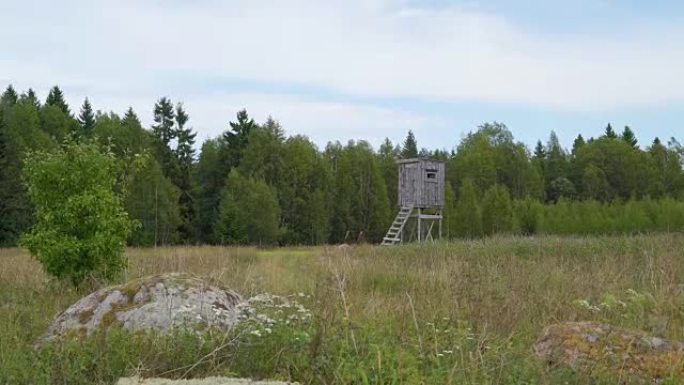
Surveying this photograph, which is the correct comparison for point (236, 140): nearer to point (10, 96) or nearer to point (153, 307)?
point (10, 96)

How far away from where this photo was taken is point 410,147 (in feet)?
273

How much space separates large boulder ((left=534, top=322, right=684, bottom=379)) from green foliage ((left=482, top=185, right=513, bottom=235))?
1741 inches

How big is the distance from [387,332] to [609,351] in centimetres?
150

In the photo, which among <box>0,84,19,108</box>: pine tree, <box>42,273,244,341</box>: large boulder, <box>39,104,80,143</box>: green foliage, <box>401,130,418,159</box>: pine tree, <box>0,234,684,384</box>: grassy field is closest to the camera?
<box>0,234,684,384</box>: grassy field

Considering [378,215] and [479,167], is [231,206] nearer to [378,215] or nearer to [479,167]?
[378,215]

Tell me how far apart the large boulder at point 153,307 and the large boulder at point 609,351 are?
2262mm

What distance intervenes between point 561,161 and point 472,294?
2647 inches

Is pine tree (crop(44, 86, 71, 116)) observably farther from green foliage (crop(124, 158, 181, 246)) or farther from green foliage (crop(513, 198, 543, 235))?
green foliage (crop(513, 198, 543, 235))

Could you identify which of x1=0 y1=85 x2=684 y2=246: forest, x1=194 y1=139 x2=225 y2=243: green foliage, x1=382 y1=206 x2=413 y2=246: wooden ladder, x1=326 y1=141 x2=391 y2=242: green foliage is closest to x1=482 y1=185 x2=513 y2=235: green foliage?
x1=0 y1=85 x2=684 y2=246: forest

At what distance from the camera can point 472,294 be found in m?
6.70

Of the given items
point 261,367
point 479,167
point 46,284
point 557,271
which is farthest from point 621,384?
point 479,167

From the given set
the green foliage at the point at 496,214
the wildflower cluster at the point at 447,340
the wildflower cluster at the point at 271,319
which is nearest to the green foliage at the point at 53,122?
the green foliage at the point at 496,214

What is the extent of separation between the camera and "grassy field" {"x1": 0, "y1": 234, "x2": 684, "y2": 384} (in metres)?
3.85

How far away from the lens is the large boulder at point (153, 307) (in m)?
4.95
